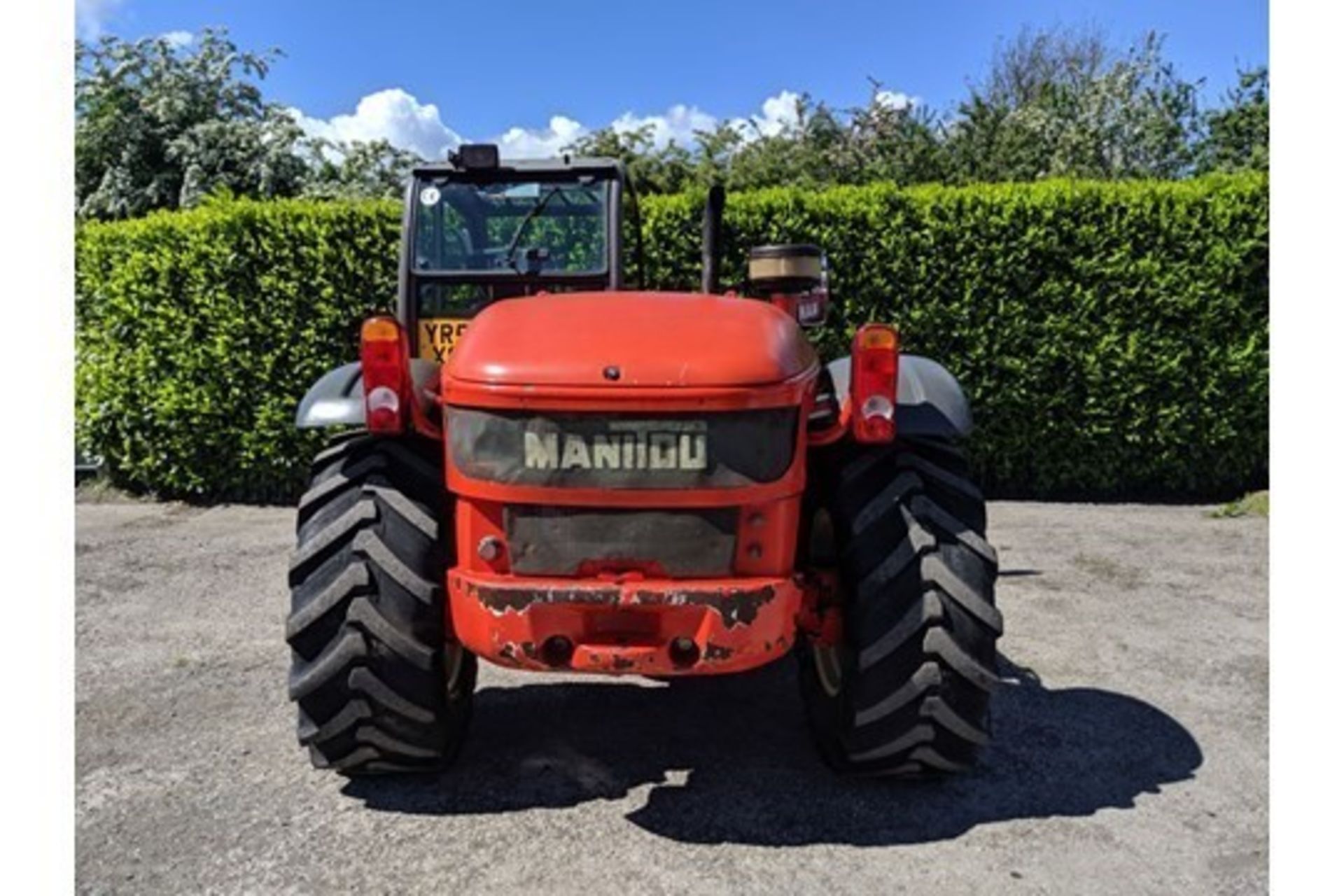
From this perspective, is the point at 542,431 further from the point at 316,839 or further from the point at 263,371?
the point at 263,371

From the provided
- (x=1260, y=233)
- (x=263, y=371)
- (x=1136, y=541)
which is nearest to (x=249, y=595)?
(x=263, y=371)

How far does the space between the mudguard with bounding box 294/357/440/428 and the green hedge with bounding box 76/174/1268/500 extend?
15.1 feet

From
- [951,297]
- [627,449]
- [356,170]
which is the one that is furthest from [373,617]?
[356,170]

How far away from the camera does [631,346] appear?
8.98 feet

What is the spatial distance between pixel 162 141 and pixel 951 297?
9783 mm

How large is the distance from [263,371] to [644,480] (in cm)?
598

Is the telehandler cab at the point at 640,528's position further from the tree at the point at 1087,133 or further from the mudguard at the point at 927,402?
the tree at the point at 1087,133

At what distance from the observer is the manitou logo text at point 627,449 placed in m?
2.70

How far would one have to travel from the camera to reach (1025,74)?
75.6ft

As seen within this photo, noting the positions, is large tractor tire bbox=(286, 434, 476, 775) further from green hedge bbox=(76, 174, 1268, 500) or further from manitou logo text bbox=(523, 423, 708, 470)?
green hedge bbox=(76, 174, 1268, 500)

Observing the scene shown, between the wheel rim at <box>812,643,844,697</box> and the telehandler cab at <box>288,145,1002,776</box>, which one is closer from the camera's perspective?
the telehandler cab at <box>288,145,1002,776</box>

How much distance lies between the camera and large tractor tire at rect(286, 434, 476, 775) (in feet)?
9.71

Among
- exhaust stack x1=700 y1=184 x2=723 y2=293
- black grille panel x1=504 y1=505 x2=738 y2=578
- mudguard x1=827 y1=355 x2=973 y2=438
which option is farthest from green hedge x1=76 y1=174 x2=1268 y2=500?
black grille panel x1=504 y1=505 x2=738 y2=578

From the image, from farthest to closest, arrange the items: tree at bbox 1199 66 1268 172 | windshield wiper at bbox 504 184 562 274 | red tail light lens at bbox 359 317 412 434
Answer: tree at bbox 1199 66 1268 172, windshield wiper at bbox 504 184 562 274, red tail light lens at bbox 359 317 412 434
